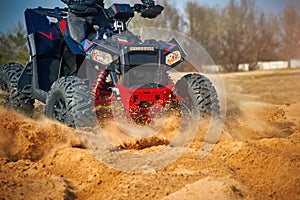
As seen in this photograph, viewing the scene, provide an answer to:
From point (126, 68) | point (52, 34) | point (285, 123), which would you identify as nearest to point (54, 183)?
point (126, 68)

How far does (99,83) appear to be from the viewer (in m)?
5.42

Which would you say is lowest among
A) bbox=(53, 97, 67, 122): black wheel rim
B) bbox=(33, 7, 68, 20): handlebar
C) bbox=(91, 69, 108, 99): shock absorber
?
bbox=(53, 97, 67, 122): black wheel rim

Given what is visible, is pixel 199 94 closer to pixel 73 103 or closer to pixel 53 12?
pixel 73 103

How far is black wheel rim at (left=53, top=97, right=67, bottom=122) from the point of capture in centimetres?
518

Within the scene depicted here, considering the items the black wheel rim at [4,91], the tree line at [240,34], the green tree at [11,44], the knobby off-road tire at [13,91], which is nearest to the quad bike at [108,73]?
the knobby off-road tire at [13,91]

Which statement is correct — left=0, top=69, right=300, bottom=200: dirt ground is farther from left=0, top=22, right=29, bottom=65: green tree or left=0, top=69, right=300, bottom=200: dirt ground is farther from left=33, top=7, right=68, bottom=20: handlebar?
left=0, top=22, right=29, bottom=65: green tree

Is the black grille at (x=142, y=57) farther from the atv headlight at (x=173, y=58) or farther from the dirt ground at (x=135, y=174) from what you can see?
the dirt ground at (x=135, y=174)

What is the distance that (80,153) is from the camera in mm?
4250

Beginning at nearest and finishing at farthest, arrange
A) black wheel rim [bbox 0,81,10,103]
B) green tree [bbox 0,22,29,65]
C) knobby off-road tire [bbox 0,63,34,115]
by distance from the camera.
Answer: knobby off-road tire [bbox 0,63,34,115] < black wheel rim [bbox 0,81,10,103] < green tree [bbox 0,22,29,65]

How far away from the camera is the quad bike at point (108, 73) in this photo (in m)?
5.03

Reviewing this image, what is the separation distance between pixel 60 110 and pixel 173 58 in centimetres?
167

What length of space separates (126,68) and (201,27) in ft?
105

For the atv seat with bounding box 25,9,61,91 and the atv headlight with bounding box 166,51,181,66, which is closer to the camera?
the atv headlight with bounding box 166,51,181,66

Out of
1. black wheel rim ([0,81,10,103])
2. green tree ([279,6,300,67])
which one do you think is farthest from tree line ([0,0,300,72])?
black wheel rim ([0,81,10,103])
